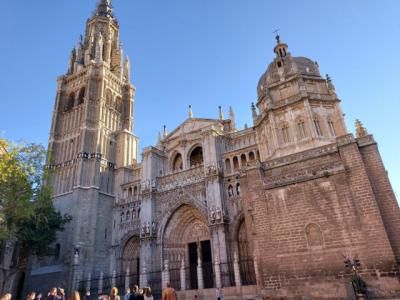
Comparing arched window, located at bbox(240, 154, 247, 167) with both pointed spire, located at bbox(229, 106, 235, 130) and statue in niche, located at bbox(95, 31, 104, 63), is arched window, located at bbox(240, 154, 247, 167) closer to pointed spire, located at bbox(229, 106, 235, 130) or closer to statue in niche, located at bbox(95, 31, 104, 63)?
pointed spire, located at bbox(229, 106, 235, 130)

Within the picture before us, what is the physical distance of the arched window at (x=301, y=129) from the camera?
20.1 m

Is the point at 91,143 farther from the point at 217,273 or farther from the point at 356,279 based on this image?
the point at 356,279

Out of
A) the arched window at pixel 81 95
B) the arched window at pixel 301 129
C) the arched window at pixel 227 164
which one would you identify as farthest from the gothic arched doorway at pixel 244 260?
the arched window at pixel 81 95

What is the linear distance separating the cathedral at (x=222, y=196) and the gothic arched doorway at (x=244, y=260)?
0.07 metres

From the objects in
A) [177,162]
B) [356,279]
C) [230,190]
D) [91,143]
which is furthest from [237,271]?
[91,143]

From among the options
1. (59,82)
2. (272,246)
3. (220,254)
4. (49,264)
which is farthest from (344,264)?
(59,82)

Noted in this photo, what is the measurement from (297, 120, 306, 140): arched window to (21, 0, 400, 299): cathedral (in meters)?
0.08

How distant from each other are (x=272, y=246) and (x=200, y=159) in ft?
47.7

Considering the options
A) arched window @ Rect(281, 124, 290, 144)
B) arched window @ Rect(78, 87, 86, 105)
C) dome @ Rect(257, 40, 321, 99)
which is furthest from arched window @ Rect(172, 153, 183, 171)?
arched window @ Rect(78, 87, 86, 105)

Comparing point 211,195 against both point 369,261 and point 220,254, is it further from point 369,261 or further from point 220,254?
point 369,261

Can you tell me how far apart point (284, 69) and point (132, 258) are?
1991 centimetres

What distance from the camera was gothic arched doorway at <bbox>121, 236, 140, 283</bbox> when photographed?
82.0 ft

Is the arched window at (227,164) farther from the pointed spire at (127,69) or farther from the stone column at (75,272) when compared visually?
the pointed spire at (127,69)

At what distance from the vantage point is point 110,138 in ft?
100
